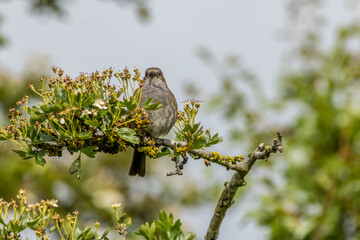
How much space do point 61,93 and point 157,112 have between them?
5.41 feet

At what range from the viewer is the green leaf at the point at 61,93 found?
3.12m

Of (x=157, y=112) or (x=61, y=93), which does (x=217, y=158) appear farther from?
(x=157, y=112)

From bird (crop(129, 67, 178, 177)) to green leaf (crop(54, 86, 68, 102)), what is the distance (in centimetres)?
125

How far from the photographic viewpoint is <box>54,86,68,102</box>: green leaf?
3.12 m

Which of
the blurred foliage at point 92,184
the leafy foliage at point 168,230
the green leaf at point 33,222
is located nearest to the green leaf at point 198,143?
the leafy foliage at point 168,230

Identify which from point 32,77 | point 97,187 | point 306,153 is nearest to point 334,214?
point 306,153

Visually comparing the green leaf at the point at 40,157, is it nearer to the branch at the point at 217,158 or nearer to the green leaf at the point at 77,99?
the green leaf at the point at 77,99

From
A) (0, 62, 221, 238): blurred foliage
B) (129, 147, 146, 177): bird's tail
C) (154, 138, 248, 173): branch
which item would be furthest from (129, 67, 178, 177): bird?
(0, 62, 221, 238): blurred foliage

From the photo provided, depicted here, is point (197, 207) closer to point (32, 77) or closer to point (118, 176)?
point (118, 176)

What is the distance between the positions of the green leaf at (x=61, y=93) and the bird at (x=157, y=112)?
1.25 meters

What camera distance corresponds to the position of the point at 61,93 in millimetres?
3131

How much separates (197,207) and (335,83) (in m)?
3.61

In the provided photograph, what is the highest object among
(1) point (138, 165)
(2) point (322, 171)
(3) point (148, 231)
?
(2) point (322, 171)

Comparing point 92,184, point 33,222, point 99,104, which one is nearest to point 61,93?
point 99,104
